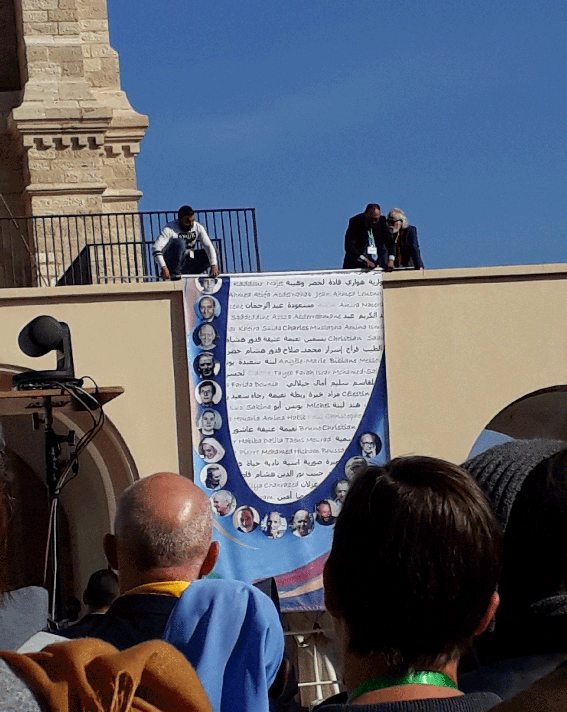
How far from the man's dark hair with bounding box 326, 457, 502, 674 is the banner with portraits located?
991 centimetres

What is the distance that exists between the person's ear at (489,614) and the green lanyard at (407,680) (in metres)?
0.10

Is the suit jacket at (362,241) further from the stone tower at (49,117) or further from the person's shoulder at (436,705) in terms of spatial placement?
the person's shoulder at (436,705)

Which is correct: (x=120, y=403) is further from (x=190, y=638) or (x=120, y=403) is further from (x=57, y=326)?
(x=190, y=638)

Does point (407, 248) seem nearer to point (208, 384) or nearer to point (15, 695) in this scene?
point (208, 384)

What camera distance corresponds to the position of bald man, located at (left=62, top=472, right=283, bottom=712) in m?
2.79

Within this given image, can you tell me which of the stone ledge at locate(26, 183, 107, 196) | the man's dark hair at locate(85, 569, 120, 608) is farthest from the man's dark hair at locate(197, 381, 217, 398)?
the man's dark hair at locate(85, 569, 120, 608)

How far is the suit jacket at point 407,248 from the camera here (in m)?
13.6

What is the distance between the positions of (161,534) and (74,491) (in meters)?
11.8

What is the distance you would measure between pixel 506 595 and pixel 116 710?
71 cm

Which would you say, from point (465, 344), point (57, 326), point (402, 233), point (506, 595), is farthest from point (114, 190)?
point (506, 595)

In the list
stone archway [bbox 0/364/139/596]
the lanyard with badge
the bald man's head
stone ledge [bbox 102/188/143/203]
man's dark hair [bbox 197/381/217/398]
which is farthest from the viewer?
stone ledge [bbox 102/188/143/203]

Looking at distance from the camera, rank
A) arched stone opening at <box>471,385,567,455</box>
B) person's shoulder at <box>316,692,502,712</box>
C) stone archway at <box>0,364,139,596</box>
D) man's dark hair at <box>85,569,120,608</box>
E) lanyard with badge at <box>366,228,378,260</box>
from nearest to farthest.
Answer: person's shoulder at <box>316,692,502,712</box> → man's dark hair at <box>85,569,120,608</box> → stone archway at <box>0,364,139,596</box> → lanyard with badge at <box>366,228,378,260</box> → arched stone opening at <box>471,385,567,455</box>

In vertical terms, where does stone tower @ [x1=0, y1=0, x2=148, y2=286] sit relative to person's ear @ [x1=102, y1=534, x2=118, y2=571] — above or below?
above

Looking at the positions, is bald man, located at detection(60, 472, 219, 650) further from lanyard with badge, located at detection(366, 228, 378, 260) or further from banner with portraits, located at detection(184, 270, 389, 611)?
lanyard with badge, located at detection(366, 228, 378, 260)
